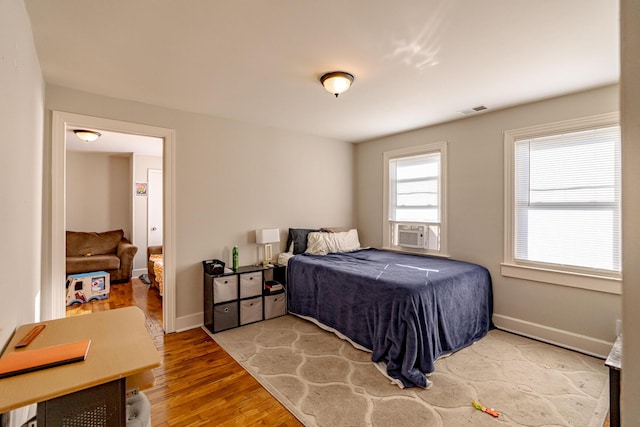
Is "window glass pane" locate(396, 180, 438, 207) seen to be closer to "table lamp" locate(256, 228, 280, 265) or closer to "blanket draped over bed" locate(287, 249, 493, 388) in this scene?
"blanket draped over bed" locate(287, 249, 493, 388)

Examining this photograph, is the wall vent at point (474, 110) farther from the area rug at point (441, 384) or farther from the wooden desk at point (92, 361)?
the wooden desk at point (92, 361)

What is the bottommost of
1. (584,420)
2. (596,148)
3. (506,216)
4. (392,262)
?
(584,420)

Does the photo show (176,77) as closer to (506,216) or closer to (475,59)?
(475,59)

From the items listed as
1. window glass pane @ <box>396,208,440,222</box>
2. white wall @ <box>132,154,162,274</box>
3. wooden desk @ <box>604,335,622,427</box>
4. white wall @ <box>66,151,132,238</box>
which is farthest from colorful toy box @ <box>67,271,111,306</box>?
wooden desk @ <box>604,335,622,427</box>

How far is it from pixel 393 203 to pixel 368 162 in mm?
835

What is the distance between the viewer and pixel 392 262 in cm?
367

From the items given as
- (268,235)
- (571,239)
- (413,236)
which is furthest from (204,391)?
(571,239)

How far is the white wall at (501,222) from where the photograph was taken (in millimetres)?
2877

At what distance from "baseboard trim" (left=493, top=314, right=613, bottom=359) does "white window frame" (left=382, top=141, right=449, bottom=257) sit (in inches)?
A: 38.9

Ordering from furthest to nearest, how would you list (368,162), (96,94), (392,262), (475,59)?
(368,162)
(392,262)
(96,94)
(475,59)

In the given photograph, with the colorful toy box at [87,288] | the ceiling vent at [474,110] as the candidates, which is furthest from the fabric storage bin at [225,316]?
the ceiling vent at [474,110]

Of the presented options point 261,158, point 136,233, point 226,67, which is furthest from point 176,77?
point 136,233

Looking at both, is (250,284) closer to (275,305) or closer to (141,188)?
(275,305)

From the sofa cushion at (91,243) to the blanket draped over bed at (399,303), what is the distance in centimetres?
414
